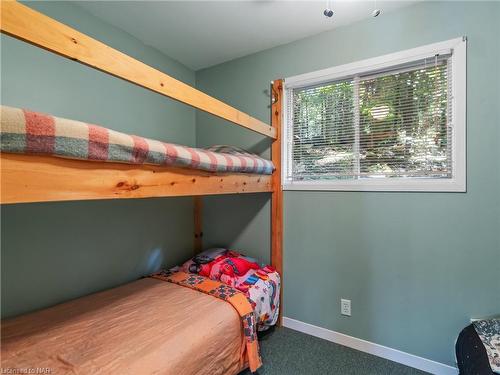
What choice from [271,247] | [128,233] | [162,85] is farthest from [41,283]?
[271,247]

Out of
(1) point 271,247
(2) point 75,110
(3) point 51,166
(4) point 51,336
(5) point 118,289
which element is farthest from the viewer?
(1) point 271,247

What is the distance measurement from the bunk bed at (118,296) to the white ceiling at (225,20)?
0.78m

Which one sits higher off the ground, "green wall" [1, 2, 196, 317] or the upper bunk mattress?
"green wall" [1, 2, 196, 317]

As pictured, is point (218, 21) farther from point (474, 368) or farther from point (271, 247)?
point (474, 368)

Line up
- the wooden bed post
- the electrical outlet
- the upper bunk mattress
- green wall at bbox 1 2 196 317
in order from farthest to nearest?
1. the wooden bed post
2. the electrical outlet
3. green wall at bbox 1 2 196 317
4. the upper bunk mattress

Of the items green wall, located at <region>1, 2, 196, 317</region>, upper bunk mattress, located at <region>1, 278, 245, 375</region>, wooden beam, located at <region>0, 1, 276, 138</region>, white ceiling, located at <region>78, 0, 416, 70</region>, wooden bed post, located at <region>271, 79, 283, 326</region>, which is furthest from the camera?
wooden bed post, located at <region>271, 79, 283, 326</region>

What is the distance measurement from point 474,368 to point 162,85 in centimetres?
193

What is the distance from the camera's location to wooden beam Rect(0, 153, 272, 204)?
2.29 ft

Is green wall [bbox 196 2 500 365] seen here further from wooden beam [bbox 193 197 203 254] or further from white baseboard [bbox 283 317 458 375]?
wooden beam [bbox 193 197 203 254]

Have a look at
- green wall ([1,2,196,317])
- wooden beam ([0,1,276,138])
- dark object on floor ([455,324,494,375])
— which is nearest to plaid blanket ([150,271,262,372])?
green wall ([1,2,196,317])

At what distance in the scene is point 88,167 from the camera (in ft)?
2.83

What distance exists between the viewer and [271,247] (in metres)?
2.16

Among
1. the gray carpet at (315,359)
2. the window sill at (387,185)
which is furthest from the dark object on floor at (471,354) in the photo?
the window sill at (387,185)

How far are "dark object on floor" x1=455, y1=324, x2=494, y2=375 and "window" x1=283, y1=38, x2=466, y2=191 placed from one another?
81 centimetres
